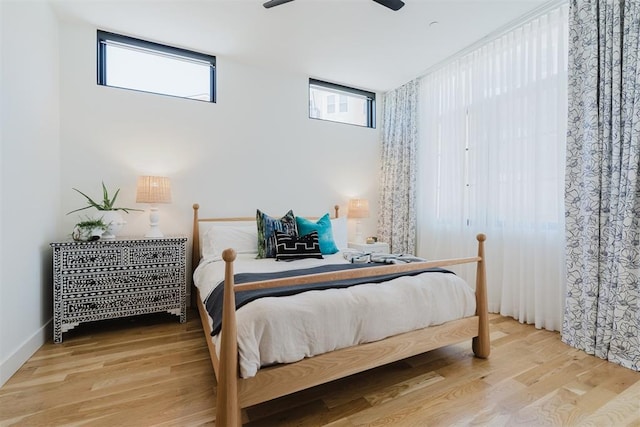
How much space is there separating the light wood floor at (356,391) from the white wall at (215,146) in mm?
1374

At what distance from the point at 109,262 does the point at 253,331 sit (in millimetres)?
1797

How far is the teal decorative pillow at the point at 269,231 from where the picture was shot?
268 centimetres

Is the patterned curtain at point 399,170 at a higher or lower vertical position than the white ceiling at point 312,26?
lower

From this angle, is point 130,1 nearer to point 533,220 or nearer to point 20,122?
point 20,122

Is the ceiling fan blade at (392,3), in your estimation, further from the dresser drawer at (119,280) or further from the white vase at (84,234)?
the white vase at (84,234)

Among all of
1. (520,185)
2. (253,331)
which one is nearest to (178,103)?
(253,331)

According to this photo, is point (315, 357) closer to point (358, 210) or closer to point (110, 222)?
point (110, 222)

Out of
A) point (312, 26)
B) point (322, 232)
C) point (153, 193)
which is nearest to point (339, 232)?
point (322, 232)

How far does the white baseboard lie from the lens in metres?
1.71

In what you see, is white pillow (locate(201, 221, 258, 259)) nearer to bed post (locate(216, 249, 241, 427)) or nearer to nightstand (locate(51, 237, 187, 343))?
nightstand (locate(51, 237, 187, 343))

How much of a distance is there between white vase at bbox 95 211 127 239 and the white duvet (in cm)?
114

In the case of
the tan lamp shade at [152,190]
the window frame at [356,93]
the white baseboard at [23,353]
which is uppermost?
the window frame at [356,93]

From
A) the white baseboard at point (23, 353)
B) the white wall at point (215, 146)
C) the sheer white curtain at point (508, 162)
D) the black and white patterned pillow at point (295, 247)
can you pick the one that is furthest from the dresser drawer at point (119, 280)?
the sheer white curtain at point (508, 162)

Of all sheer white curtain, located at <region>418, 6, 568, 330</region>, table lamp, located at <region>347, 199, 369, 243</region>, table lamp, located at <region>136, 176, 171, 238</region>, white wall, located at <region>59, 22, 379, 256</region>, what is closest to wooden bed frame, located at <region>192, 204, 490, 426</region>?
sheer white curtain, located at <region>418, 6, 568, 330</region>
